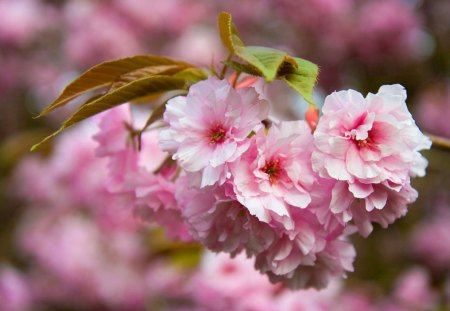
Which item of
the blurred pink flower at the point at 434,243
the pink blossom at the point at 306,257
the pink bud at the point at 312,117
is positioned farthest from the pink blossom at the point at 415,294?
the pink bud at the point at 312,117

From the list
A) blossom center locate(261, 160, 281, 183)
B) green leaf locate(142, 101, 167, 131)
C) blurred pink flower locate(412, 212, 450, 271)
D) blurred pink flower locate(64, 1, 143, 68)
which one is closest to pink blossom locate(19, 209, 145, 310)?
blurred pink flower locate(64, 1, 143, 68)

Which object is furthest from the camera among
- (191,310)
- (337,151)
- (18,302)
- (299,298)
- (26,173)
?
(26,173)

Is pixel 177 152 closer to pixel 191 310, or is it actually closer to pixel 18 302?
pixel 191 310

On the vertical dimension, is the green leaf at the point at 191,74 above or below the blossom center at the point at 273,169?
above

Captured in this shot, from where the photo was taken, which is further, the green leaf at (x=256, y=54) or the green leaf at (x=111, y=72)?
the green leaf at (x=111, y=72)

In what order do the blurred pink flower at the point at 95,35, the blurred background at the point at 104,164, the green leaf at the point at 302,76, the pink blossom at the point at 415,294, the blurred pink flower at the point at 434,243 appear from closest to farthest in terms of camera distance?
the green leaf at the point at 302,76 < the pink blossom at the point at 415,294 < the blurred background at the point at 104,164 < the blurred pink flower at the point at 434,243 < the blurred pink flower at the point at 95,35

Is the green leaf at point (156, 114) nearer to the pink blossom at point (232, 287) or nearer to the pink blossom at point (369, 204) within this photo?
the pink blossom at point (369, 204)

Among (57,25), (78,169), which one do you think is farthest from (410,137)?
(57,25)

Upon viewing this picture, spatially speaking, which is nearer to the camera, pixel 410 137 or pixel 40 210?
pixel 410 137
